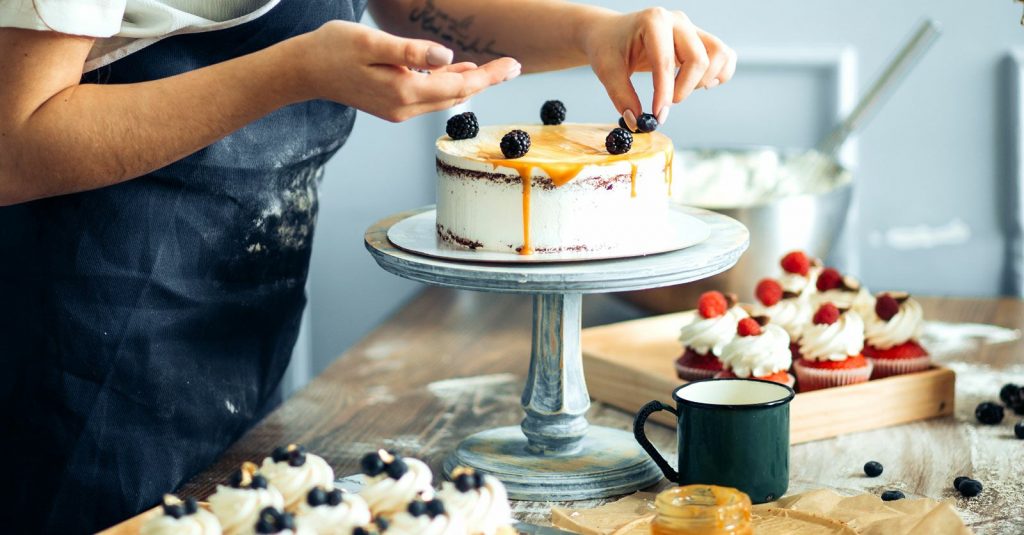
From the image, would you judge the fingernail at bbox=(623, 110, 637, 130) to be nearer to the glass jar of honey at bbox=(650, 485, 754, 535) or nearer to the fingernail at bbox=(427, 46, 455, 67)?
the fingernail at bbox=(427, 46, 455, 67)

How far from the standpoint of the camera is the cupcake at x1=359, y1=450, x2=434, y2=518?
3.58ft

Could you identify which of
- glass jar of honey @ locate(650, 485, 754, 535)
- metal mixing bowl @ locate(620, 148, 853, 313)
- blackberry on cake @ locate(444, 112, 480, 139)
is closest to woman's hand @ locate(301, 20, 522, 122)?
blackberry on cake @ locate(444, 112, 480, 139)

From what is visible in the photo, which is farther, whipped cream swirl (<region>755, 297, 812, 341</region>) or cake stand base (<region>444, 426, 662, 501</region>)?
whipped cream swirl (<region>755, 297, 812, 341</region>)

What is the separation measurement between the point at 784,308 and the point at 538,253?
551 mm

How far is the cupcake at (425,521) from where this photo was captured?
3.30ft

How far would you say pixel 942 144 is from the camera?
2.65m

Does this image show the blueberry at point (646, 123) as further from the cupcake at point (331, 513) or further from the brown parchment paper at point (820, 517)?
the cupcake at point (331, 513)

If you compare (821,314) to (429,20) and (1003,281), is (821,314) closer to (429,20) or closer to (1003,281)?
(429,20)

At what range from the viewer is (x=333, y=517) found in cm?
104

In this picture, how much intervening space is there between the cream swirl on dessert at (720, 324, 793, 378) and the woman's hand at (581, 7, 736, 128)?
0.32 m

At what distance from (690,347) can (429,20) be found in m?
0.61

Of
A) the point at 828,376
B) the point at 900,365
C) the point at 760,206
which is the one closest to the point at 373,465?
the point at 828,376

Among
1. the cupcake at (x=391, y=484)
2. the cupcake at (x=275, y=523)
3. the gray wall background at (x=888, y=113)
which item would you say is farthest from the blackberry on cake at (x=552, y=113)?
the gray wall background at (x=888, y=113)

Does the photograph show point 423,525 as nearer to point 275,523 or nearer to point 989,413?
point 275,523
